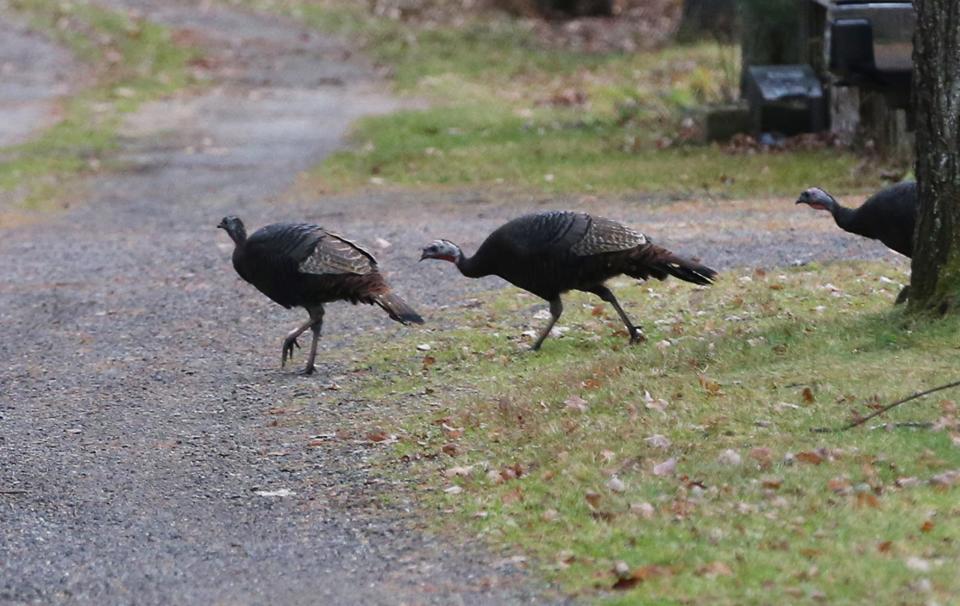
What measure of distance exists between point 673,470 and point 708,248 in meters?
6.21

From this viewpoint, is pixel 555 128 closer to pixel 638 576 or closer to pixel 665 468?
pixel 665 468

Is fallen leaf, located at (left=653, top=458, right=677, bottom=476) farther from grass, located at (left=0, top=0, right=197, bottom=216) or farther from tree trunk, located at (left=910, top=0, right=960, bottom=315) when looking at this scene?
grass, located at (left=0, top=0, right=197, bottom=216)

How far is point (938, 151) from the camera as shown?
8680 millimetres

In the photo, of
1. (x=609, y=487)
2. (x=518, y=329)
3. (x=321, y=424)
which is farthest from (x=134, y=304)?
(x=609, y=487)

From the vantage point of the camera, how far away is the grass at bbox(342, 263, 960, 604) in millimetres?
6004

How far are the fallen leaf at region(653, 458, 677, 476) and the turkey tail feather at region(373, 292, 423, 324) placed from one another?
263 centimetres

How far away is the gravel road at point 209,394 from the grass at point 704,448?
0.35 meters

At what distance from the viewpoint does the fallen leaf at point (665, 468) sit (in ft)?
23.4

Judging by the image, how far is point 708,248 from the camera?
43.3 ft

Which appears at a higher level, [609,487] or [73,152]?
[609,487]

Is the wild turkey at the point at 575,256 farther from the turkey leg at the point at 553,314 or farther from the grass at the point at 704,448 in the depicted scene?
the grass at the point at 704,448

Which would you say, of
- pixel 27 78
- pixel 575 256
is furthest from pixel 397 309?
pixel 27 78

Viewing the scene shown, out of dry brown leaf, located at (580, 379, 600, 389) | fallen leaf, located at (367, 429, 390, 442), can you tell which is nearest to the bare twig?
dry brown leaf, located at (580, 379, 600, 389)

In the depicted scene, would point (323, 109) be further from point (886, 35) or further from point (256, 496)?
point (256, 496)
